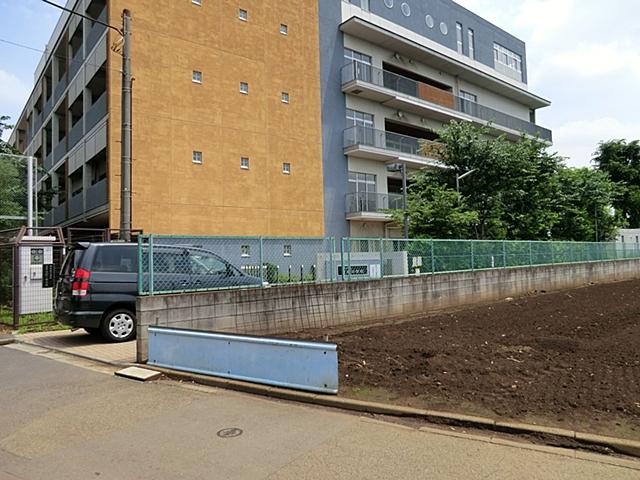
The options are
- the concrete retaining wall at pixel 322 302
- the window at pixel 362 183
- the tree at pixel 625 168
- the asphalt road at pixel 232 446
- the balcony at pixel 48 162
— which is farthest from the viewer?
the tree at pixel 625 168

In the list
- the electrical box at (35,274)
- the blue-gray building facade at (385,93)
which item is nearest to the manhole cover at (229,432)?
the electrical box at (35,274)

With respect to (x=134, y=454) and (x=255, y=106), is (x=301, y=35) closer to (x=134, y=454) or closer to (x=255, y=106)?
(x=255, y=106)

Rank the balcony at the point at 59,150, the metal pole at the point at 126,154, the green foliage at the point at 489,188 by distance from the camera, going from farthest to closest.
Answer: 1. the balcony at the point at 59,150
2. the green foliage at the point at 489,188
3. the metal pole at the point at 126,154

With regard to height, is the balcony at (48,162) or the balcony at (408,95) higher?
the balcony at (408,95)

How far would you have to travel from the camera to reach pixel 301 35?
25.0m

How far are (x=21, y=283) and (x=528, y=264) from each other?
1794 cm

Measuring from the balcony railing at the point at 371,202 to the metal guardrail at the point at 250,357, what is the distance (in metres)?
19.8

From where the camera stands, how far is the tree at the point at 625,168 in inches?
1976

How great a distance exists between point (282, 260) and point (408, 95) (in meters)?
21.5

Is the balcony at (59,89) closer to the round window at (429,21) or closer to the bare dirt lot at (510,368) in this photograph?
the round window at (429,21)

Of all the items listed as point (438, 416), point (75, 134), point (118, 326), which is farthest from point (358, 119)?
point (438, 416)

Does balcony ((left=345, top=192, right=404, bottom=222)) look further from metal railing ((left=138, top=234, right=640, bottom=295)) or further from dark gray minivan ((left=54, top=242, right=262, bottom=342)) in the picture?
dark gray minivan ((left=54, top=242, right=262, bottom=342))

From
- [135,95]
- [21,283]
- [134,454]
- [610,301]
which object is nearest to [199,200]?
[135,95]

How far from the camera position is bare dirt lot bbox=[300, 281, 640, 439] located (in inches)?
192
